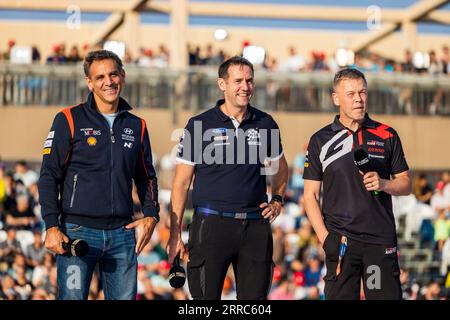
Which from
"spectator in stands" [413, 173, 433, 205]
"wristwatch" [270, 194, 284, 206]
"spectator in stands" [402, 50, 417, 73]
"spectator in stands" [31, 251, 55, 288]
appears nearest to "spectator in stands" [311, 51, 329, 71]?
"spectator in stands" [402, 50, 417, 73]

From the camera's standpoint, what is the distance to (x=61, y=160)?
701cm

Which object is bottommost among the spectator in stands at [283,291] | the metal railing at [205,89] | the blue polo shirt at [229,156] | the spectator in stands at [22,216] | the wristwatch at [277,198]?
the spectator in stands at [283,291]

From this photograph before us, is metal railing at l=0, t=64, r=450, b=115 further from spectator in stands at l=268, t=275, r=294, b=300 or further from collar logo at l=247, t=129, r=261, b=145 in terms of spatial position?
collar logo at l=247, t=129, r=261, b=145

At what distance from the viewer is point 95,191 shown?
703cm

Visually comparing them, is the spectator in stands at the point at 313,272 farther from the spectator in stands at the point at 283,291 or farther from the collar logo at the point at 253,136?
the collar logo at the point at 253,136

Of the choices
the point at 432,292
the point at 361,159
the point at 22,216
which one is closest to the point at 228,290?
the point at 432,292

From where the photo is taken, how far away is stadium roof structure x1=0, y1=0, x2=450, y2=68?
1084 inches

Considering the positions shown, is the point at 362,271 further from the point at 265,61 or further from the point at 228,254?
the point at 265,61

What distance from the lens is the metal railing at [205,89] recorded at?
23.9 m

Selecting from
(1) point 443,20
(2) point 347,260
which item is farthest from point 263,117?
(1) point 443,20

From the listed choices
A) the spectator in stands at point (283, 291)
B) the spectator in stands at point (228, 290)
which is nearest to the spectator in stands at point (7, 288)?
the spectator in stands at point (228, 290)

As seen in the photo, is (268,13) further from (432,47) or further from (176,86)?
(432,47)

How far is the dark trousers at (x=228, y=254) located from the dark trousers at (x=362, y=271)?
0.46 m

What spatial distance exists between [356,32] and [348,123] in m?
27.5
